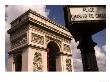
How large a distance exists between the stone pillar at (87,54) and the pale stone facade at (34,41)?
91.1 inches

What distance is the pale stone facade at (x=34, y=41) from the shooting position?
5.35m

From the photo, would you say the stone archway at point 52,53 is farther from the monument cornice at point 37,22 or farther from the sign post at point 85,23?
the sign post at point 85,23

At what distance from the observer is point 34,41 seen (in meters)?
5.77

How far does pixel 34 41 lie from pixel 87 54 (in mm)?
3502

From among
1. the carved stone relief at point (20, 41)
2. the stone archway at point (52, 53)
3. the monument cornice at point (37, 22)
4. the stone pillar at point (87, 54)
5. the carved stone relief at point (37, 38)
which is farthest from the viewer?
the stone archway at point (52, 53)

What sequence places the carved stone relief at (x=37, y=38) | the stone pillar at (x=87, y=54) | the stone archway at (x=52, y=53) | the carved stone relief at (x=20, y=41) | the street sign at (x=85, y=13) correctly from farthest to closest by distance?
the stone archway at (x=52, y=53)
the carved stone relief at (x=37, y=38)
the carved stone relief at (x=20, y=41)
the street sign at (x=85, y=13)
the stone pillar at (x=87, y=54)

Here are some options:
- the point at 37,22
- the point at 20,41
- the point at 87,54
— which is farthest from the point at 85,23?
the point at 37,22

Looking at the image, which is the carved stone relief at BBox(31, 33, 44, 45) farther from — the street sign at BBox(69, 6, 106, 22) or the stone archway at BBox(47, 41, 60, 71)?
the street sign at BBox(69, 6, 106, 22)

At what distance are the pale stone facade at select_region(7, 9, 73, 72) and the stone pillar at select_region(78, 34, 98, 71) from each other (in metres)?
2.31

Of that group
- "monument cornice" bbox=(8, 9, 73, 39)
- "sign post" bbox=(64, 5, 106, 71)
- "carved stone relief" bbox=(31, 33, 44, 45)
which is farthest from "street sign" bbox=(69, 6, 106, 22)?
"carved stone relief" bbox=(31, 33, 44, 45)

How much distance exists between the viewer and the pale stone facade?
5.35 metres

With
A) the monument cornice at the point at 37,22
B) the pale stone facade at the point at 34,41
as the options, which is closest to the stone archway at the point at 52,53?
the pale stone facade at the point at 34,41

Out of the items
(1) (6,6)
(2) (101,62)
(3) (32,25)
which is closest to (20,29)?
(3) (32,25)
